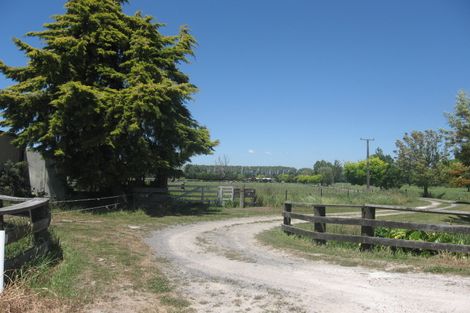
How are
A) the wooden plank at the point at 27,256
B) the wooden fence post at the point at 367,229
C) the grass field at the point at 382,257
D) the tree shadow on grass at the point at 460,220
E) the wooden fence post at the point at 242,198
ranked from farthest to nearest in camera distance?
the wooden fence post at the point at 242,198 < the tree shadow on grass at the point at 460,220 < the wooden fence post at the point at 367,229 < the grass field at the point at 382,257 < the wooden plank at the point at 27,256

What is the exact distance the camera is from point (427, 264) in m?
9.80

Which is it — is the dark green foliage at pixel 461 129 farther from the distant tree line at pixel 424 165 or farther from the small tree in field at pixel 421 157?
the small tree in field at pixel 421 157

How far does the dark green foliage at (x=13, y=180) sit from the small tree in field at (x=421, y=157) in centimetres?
5616

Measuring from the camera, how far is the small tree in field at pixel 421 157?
222 ft

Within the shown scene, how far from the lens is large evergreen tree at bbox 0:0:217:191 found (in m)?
21.5

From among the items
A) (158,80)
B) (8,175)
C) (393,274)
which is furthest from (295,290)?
(8,175)

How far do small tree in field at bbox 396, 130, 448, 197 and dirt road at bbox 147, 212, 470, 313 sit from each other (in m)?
61.3

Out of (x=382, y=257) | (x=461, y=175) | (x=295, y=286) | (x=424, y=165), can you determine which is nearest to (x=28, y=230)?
(x=295, y=286)

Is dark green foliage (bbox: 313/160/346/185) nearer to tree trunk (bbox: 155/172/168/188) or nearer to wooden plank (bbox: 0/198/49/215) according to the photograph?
tree trunk (bbox: 155/172/168/188)

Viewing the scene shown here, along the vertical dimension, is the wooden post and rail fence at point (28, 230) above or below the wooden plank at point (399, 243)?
above

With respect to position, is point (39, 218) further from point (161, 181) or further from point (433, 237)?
point (161, 181)

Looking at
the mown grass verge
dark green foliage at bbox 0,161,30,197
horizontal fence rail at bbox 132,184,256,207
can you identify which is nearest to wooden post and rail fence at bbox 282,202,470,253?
the mown grass verge

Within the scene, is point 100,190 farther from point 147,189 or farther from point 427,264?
point 427,264

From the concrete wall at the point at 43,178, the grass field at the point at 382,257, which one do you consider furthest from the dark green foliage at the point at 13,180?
the grass field at the point at 382,257
